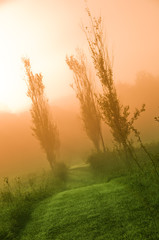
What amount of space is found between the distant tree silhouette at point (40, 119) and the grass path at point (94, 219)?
13.1m

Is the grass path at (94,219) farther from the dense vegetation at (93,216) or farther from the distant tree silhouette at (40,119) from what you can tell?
the distant tree silhouette at (40,119)

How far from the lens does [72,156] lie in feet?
104

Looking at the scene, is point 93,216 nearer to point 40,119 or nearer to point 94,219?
point 94,219

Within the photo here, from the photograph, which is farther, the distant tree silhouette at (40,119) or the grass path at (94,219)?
the distant tree silhouette at (40,119)

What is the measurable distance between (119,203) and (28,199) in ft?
13.2

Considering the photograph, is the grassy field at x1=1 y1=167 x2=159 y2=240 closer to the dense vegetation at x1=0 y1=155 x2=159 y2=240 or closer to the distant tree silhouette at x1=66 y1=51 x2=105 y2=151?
the dense vegetation at x1=0 y1=155 x2=159 y2=240

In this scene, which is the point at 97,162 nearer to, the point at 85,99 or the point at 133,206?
the point at 85,99

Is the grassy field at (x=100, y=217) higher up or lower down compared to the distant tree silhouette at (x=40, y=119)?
lower down

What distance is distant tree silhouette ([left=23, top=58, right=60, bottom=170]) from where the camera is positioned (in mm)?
19797

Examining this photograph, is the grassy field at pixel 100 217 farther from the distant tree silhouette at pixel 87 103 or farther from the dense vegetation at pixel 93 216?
the distant tree silhouette at pixel 87 103

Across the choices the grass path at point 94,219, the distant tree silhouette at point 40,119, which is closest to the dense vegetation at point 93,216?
the grass path at point 94,219

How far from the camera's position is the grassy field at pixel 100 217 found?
413 centimetres

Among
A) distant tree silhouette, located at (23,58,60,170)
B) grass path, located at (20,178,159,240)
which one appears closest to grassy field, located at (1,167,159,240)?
grass path, located at (20,178,159,240)

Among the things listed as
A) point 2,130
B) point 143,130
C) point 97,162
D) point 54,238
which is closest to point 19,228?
point 54,238
